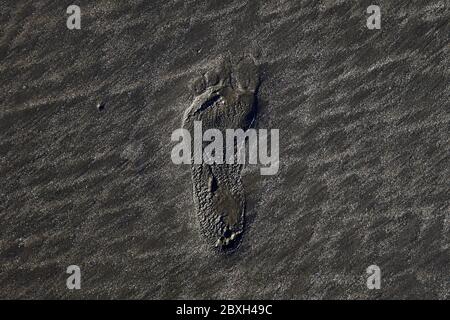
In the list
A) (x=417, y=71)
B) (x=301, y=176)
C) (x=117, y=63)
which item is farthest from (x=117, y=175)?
(x=417, y=71)

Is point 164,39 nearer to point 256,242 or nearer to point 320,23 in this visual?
point 320,23

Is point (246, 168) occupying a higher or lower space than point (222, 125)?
lower
